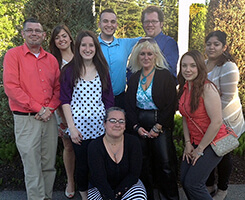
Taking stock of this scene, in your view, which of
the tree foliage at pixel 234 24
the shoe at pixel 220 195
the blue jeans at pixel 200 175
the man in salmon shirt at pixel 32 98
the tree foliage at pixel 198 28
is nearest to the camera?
the blue jeans at pixel 200 175

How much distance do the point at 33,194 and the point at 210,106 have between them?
2.25 m

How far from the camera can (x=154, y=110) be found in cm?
302

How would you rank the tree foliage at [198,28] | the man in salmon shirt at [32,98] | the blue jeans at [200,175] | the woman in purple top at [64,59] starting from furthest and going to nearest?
the tree foliage at [198,28] < the woman in purple top at [64,59] < the man in salmon shirt at [32,98] < the blue jeans at [200,175]

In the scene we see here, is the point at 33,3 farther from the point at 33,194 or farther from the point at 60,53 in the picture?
the point at 33,194

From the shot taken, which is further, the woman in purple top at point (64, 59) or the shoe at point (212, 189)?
the woman in purple top at point (64, 59)

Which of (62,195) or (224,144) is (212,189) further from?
(62,195)

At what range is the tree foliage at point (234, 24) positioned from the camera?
6.08 m

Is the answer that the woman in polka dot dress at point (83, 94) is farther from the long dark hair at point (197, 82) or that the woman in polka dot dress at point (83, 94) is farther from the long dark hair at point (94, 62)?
the long dark hair at point (197, 82)

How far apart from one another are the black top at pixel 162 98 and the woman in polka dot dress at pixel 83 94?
35 centimetres

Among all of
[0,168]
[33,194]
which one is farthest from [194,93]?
[0,168]

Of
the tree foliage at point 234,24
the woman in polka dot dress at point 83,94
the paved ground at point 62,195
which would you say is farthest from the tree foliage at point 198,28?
the woman in polka dot dress at point 83,94

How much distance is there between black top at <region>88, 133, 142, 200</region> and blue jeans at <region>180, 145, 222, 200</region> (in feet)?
1.80

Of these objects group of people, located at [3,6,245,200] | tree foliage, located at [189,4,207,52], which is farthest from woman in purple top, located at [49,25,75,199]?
tree foliage, located at [189,4,207,52]

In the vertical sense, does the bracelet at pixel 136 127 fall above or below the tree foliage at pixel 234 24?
below
